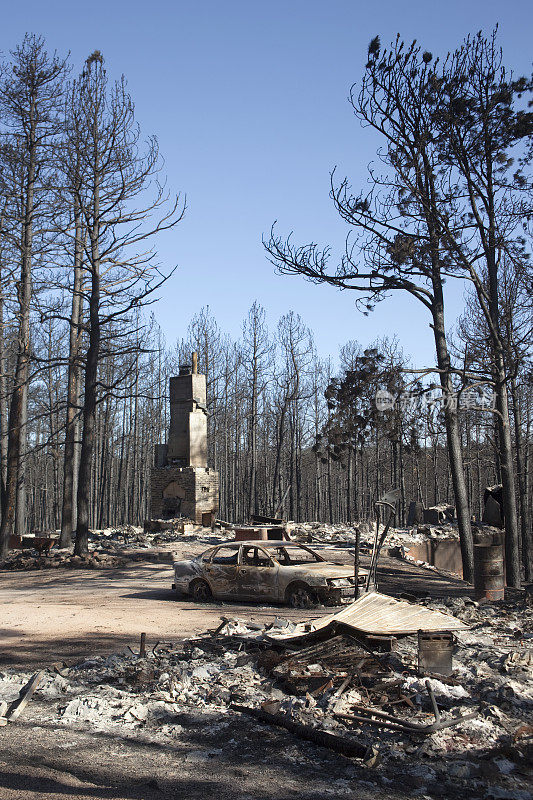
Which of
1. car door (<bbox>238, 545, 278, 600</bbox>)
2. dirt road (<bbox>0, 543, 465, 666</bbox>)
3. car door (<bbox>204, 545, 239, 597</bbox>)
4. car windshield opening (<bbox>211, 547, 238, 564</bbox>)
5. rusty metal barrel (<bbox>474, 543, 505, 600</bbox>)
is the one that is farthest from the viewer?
car windshield opening (<bbox>211, 547, 238, 564</bbox>)

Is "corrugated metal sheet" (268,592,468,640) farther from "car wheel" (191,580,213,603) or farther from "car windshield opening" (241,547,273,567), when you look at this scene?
"car wheel" (191,580,213,603)

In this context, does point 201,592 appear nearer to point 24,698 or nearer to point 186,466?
point 24,698

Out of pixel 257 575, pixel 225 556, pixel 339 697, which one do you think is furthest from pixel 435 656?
pixel 225 556

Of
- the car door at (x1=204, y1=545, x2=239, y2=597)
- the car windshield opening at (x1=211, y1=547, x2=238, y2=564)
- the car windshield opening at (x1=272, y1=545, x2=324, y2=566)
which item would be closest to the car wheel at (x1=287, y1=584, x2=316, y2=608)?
the car windshield opening at (x1=272, y1=545, x2=324, y2=566)

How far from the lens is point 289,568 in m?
12.9

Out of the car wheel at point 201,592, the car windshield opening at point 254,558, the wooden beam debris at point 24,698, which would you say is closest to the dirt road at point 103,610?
the car wheel at point 201,592

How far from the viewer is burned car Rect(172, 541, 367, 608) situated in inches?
492

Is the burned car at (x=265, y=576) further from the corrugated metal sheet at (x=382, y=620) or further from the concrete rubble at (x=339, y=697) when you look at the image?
the concrete rubble at (x=339, y=697)

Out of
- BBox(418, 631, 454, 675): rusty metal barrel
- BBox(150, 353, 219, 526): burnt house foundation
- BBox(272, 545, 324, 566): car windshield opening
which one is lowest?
BBox(418, 631, 454, 675): rusty metal barrel

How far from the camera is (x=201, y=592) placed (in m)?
14.0

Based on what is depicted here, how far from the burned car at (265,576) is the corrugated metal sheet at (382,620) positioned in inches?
137

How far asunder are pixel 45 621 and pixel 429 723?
8036 mm

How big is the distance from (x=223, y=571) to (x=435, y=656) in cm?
710

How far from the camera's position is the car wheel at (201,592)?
13945 millimetres
